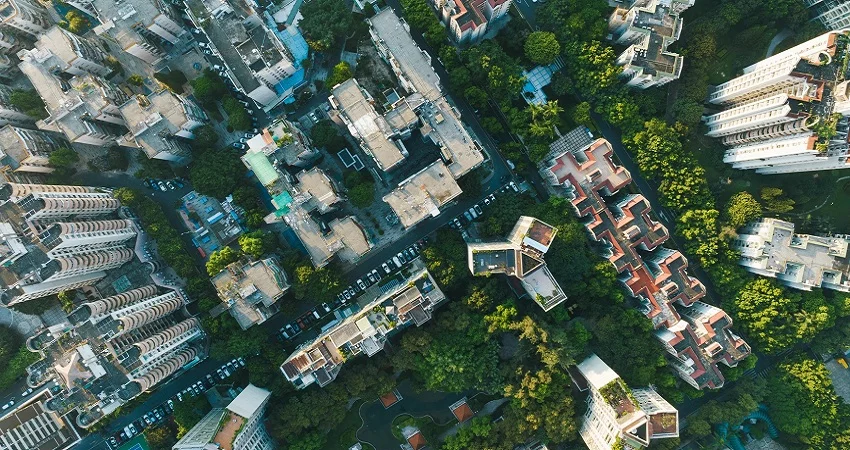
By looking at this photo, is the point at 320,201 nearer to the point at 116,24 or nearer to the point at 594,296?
the point at 116,24

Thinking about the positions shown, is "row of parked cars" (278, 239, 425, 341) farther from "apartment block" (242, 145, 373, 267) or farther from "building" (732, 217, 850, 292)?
"building" (732, 217, 850, 292)

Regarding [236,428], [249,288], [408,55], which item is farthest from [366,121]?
[236,428]

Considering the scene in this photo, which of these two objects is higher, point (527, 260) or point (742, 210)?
point (527, 260)

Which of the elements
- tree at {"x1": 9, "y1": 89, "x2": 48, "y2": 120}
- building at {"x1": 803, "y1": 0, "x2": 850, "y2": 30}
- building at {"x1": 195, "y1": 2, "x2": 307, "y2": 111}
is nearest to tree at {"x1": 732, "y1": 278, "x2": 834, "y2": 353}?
building at {"x1": 803, "y1": 0, "x2": 850, "y2": 30}

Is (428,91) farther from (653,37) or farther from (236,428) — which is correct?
(236,428)

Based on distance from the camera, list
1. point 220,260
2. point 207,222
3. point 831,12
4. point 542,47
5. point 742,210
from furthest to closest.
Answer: point 207,222 < point 742,210 < point 831,12 < point 542,47 < point 220,260

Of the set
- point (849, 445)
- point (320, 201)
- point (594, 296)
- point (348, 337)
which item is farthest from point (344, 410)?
point (849, 445)

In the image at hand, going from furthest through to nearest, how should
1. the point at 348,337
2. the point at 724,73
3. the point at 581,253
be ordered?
the point at 724,73 < the point at 581,253 < the point at 348,337
